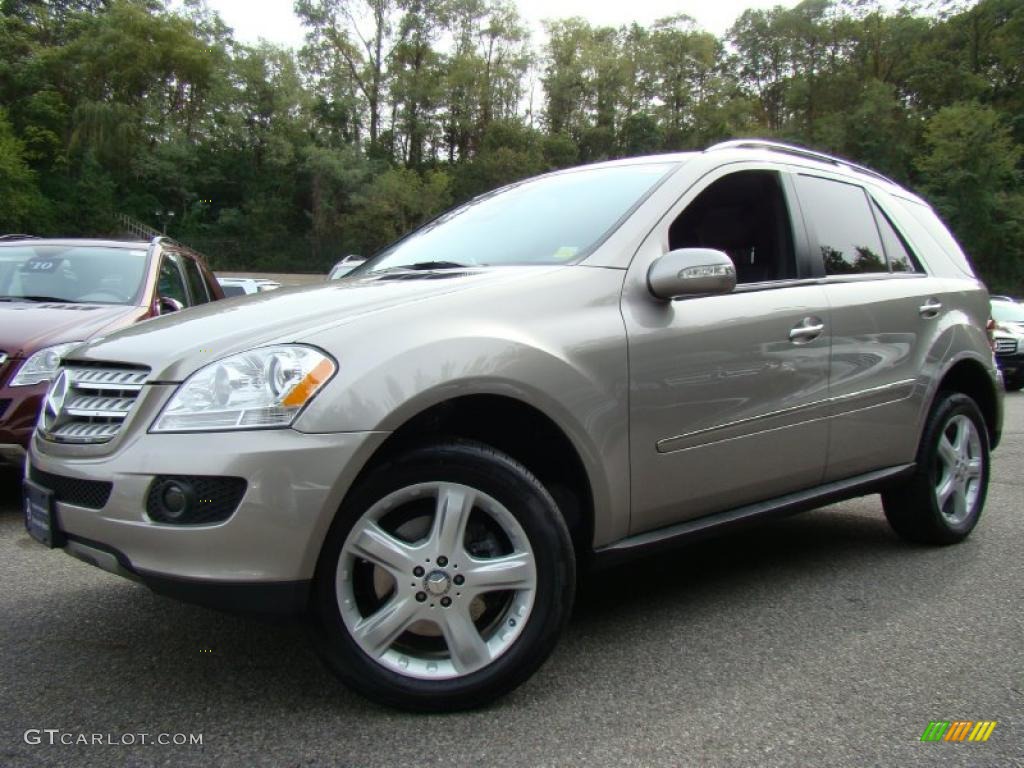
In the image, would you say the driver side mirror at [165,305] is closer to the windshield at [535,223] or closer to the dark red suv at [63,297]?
the dark red suv at [63,297]

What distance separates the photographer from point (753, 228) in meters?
3.43

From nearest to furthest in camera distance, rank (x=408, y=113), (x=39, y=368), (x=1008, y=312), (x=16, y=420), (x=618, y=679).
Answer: (x=618, y=679), (x=16, y=420), (x=39, y=368), (x=1008, y=312), (x=408, y=113)

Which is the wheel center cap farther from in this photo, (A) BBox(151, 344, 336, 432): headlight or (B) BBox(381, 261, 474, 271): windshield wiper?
(B) BBox(381, 261, 474, 271): windshield wiper

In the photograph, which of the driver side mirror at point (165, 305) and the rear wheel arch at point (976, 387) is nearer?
the rear wheel arch at point (976, 387)

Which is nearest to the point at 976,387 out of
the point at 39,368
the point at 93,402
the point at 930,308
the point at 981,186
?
the point at 930,308

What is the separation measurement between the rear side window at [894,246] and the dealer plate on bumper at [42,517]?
3.49 meters

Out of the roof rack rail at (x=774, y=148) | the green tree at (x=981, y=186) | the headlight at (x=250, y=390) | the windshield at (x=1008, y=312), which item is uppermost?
the green tree at (x=981, y=186)

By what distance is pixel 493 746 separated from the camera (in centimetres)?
209

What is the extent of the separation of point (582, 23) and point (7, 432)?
7398 centimetres

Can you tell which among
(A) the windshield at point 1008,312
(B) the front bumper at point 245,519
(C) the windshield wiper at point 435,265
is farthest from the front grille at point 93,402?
(A) the windshield at point 1008,312

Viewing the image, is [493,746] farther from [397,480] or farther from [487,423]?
[487,423]

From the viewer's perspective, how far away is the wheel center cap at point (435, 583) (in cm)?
221

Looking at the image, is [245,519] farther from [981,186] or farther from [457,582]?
[981,186]

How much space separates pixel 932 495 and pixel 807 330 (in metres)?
1.29
